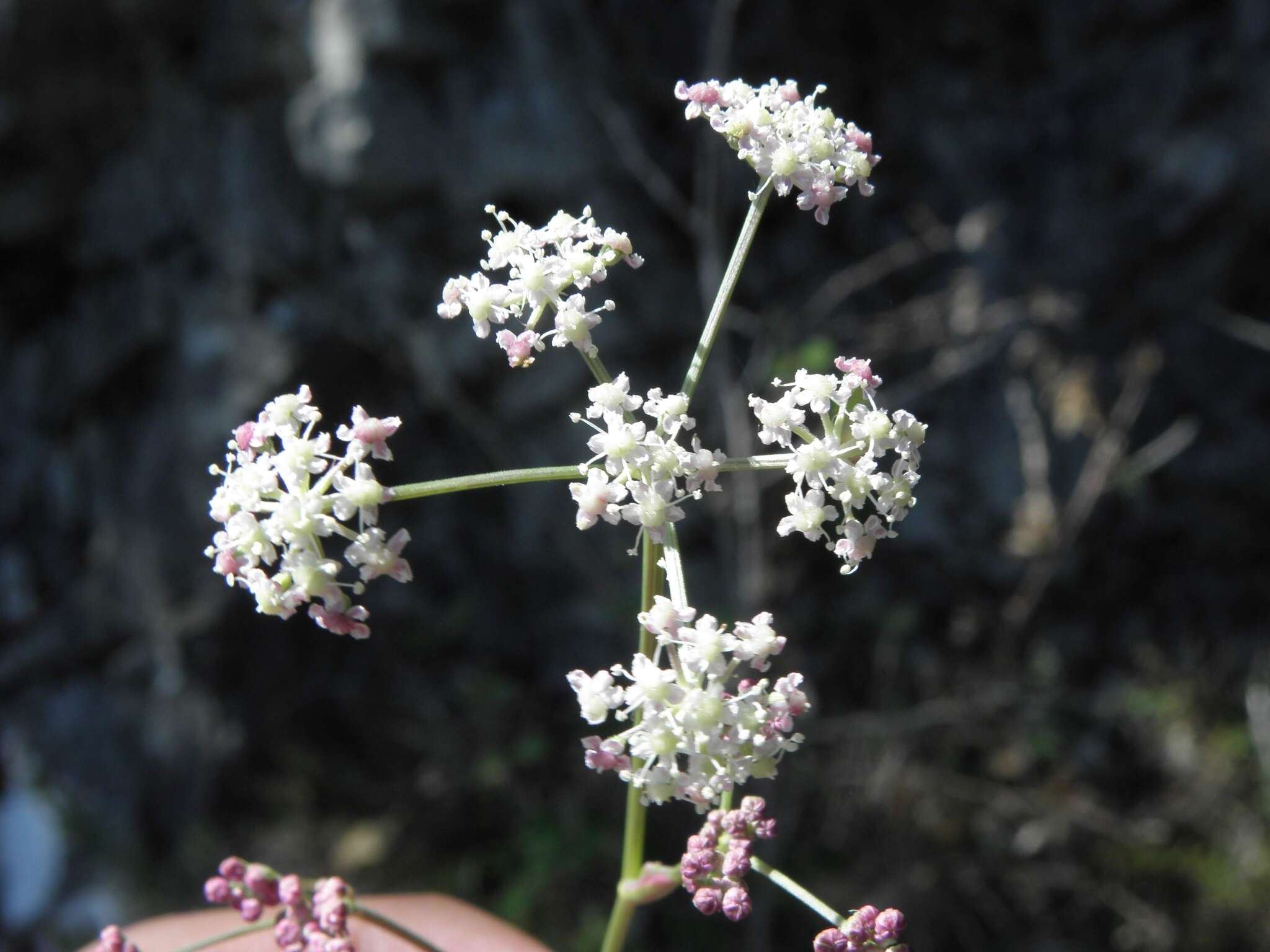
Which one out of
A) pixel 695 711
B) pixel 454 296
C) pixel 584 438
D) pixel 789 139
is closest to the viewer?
pixel 695 711

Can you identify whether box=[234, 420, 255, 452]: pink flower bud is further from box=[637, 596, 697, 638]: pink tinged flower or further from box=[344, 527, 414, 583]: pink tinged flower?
box=[637, 596, 697, 638]: pink tinged flower

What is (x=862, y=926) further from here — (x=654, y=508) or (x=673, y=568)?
(x=654, y=508)

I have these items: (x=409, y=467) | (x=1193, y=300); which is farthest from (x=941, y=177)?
(x=409, y=467)

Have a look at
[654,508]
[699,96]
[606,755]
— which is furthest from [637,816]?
[699,96]

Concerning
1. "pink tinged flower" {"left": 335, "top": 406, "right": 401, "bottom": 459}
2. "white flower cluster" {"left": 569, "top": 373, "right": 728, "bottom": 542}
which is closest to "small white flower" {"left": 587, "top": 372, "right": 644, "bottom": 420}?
"white flower cluster" {"left": 569, "top": 373, "right": 728, "bottom": 542}

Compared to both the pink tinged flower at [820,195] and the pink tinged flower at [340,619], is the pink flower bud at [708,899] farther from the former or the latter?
the pink tinged flower at [820,195]

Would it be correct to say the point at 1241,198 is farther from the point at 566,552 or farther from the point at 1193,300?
the point at 566,552
